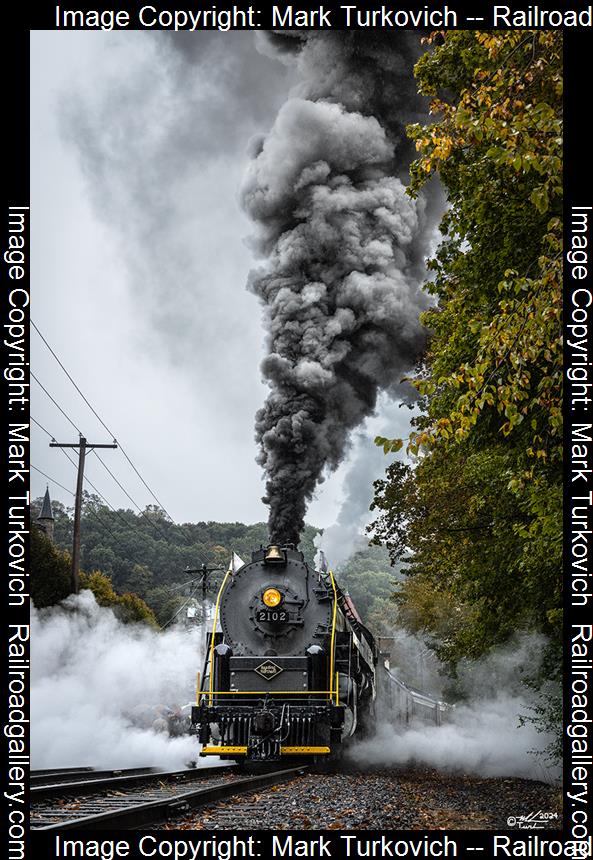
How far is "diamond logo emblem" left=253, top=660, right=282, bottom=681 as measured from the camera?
13727 mm

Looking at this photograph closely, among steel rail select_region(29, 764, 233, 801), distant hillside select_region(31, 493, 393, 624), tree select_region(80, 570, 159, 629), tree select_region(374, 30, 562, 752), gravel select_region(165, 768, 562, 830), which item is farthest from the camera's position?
distant hillside select_region(31, 493, 393, 624)

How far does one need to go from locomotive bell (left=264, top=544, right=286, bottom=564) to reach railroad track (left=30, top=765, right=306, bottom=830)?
390 centimetres

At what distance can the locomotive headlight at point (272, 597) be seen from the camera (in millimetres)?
14375

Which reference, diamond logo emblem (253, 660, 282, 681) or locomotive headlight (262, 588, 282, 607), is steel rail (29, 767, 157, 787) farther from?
locomotive headlight (262, 588, 282, 607)

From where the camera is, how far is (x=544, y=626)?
14500 mm

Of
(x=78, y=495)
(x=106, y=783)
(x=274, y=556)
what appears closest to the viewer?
(x=106, y=783)

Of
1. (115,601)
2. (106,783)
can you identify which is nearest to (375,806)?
(106,783)

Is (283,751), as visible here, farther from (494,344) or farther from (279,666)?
(494,344)

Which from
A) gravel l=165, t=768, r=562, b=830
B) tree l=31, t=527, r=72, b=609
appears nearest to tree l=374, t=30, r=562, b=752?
gravel l=165, t=768, r=562, b=830

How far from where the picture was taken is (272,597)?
47.4 feet

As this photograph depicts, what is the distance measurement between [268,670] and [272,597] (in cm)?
130
